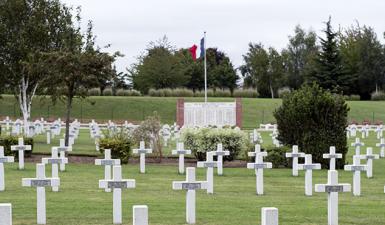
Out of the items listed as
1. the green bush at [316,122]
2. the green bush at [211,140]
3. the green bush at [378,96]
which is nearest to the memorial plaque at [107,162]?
the green bush at [211,140]

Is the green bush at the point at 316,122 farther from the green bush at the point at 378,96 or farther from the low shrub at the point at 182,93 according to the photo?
the green bush at the point at 378,96

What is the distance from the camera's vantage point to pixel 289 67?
90.4 meters

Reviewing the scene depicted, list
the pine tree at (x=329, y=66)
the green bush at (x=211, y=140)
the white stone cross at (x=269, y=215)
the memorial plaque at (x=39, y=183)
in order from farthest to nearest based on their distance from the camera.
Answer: the pine tree at (x=329, y=66)
the green bush at (x=211, y=140)
the memorial plaque at (x=39, y=183)
the white stone cross at (x=269, y=215)

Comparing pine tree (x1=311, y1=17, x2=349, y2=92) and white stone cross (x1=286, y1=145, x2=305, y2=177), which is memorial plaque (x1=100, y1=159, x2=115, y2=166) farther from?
pine tree (x1=311, y1=17, x2=349, y2=92)

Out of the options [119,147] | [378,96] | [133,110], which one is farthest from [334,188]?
[378,96]

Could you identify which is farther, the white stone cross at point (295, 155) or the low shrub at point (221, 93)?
the low shrub at point (221, 93)

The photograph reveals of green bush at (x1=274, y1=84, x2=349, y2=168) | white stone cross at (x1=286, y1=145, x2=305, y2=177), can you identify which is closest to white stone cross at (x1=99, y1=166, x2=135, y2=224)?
white stone cross at (x1=286, y1=145, x2=305, y2=177)

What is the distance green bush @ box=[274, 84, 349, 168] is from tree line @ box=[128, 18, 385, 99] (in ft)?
153

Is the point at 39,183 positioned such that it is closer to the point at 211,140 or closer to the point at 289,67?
the point at 211,140

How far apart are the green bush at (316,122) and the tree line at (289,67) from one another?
46.7 meters

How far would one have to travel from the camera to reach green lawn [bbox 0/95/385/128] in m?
62.9

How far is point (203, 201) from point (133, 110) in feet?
167

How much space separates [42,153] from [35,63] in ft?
13.3

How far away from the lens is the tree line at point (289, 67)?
242ft
